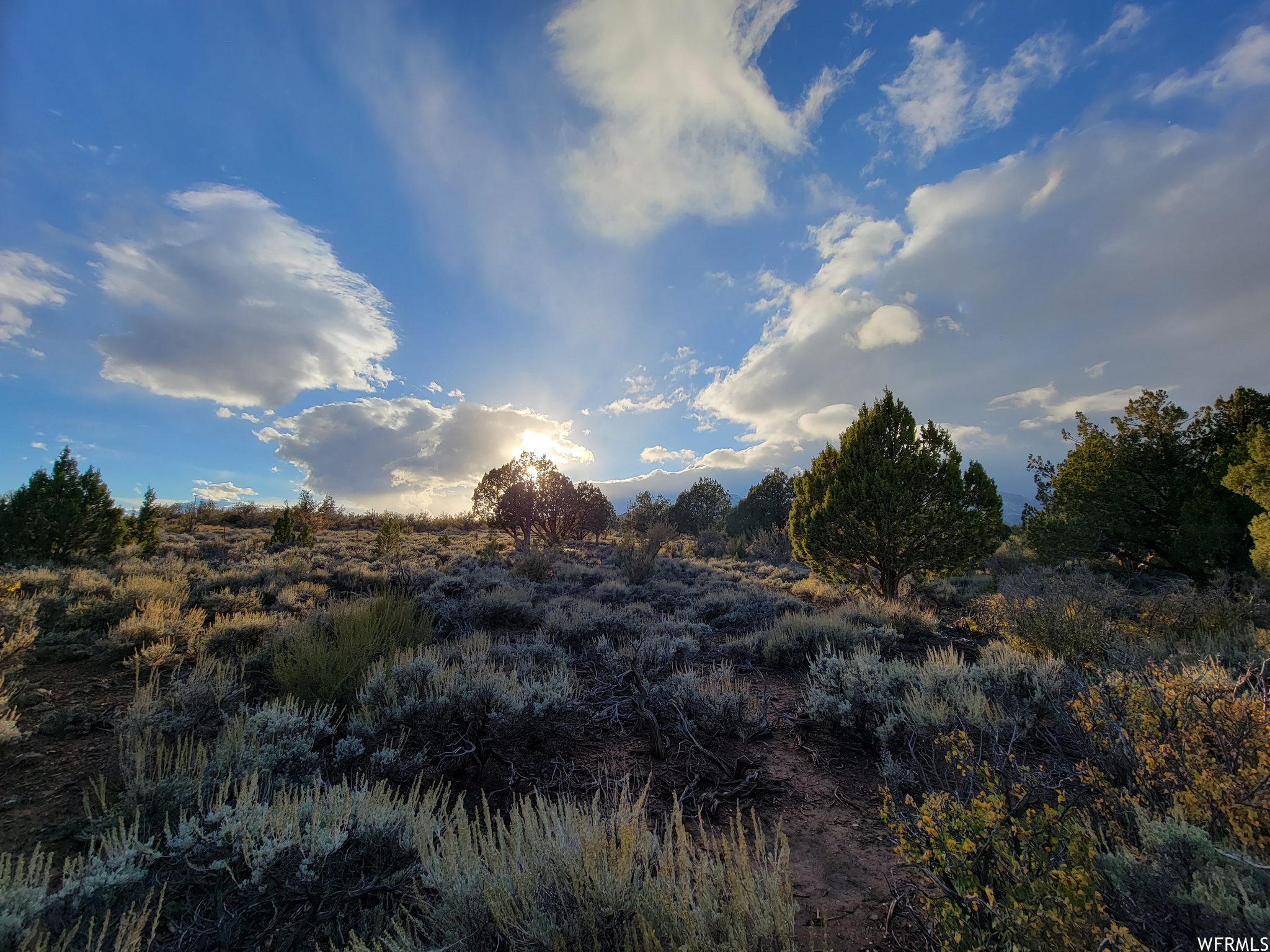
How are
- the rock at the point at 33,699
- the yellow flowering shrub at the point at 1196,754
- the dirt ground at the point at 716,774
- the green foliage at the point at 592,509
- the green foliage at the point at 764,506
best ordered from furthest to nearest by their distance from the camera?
the green foliage at the point at 764,506
the green foliage at the point at 592,509
the rock at the point at 33,699
the dirt ground at the point at 716,774
the yellow flowering shrub at the point at 1196,754

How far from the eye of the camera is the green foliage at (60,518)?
11711 millimetres

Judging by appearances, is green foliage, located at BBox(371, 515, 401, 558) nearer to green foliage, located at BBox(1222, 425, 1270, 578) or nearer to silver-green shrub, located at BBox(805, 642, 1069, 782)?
silver-green shrub, located at BBox(805, 642, 1069, 782)

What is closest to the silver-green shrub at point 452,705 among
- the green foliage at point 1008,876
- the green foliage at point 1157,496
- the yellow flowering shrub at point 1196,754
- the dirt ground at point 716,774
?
the dirt ground at point 716,774

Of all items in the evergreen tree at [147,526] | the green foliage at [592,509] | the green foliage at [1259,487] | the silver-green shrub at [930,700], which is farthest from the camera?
the green foliage at [592,509]

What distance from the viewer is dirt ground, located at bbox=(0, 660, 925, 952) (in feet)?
9.09

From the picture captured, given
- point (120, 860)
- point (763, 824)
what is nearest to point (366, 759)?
point (120, 860)

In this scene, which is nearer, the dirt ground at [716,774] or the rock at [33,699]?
the dirt ground at [716,774]

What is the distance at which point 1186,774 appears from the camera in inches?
94.6

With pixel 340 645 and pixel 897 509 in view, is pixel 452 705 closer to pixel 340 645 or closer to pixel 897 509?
pixel 340 645

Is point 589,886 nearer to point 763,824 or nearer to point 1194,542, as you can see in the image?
point 763,824

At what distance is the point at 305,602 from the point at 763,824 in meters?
9.39

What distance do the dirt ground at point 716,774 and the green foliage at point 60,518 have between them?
9838 millimetres

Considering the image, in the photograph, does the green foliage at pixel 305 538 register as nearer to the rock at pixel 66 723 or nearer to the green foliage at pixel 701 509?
the rock at pixel 66 723

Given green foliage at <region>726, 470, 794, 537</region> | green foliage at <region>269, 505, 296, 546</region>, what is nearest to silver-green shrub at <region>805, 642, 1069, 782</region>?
green foliage at <region>269, 505, 296, 546</region>
